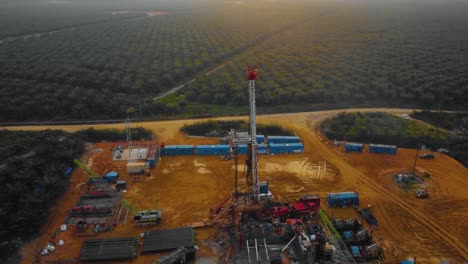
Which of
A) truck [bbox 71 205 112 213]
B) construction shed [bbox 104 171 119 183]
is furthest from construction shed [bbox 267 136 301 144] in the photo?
truck [bbox 71 205 112 213]

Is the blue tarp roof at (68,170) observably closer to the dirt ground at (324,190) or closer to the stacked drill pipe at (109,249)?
the dirt ground at (324,190)

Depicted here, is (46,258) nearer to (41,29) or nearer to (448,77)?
(448,77)

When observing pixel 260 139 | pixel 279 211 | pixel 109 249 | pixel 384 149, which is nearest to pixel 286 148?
pixel 260 139

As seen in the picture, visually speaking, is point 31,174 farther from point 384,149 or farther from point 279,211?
point 384,149

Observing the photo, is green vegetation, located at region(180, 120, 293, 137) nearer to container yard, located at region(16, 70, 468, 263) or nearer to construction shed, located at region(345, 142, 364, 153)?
container yard, located at region(16, 70, 468, 263)

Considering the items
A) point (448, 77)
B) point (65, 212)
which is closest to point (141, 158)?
point (65, 212)
